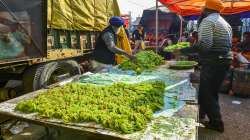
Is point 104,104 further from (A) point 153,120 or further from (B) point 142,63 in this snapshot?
(B) point 142,63

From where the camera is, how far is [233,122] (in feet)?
17.5

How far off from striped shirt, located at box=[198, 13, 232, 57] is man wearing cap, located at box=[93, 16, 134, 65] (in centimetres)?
192

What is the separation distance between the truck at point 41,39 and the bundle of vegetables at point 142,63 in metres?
1.41

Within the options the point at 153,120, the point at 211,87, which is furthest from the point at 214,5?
the point at 153,120

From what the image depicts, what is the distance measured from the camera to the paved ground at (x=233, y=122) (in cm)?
462

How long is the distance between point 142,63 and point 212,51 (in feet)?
4.97

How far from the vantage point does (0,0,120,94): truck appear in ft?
14.4

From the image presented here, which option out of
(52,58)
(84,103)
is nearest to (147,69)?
(52,58)

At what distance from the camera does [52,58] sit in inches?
229

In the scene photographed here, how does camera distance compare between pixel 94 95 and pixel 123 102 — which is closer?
pixel 123 102

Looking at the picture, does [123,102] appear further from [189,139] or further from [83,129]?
[189,139]

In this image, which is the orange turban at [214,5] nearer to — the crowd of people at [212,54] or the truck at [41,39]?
the crowd of people at [212,54]

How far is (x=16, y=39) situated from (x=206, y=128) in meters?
3.69

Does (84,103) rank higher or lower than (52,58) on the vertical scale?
lower
